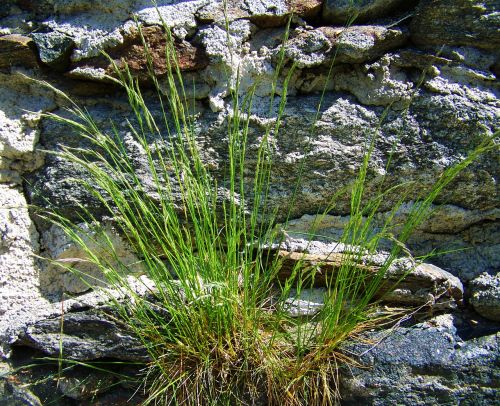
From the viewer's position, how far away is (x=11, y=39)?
168 cm

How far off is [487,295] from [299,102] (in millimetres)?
788

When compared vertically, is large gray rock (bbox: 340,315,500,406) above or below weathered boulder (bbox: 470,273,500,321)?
below

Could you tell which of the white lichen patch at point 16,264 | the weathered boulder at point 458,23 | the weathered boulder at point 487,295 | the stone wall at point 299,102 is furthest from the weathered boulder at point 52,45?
the weathered boulder at point 487,295

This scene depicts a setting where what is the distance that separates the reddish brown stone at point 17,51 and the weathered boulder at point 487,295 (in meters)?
1.50

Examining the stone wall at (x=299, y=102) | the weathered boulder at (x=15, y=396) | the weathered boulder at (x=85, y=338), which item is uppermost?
the stone wall at (x=299, y=102)

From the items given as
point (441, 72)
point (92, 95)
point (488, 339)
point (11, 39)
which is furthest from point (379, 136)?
point (11, 39)

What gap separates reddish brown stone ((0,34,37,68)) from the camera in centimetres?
168

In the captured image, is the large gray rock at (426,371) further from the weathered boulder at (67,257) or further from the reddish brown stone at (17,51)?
the reddish brown stone at (17,51)

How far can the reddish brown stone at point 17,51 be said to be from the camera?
1680 mm

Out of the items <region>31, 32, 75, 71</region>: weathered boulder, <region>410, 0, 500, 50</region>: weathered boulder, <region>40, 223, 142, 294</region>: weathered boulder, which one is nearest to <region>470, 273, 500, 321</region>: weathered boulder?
<region>410, 0, 500, 50</region>: weathered boulder

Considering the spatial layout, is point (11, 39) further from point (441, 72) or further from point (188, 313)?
point (441, 72)

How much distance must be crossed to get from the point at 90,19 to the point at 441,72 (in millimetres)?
1107

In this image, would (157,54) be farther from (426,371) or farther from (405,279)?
(426,371)

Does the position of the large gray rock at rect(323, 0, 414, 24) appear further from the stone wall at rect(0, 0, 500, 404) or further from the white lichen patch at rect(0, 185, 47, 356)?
the white lichen patch at rect(0, 185, 47, 356)
